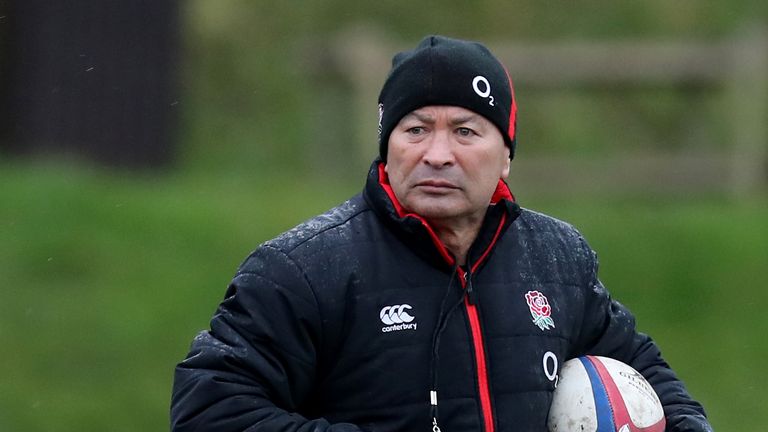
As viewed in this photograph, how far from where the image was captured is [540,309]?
5020 mm

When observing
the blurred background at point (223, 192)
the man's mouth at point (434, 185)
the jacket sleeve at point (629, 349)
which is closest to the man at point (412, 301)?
the man's mouth at point (434, 185)

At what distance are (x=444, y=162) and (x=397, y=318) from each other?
1.47ft

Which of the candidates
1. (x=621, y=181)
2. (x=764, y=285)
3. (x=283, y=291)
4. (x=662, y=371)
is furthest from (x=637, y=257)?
(x=283, y=291)

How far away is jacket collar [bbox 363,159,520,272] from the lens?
488 centimetres

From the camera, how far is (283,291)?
4.73 meters

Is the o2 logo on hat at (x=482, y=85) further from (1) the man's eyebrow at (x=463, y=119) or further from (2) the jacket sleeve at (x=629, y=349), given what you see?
(2) the jacket sleeve at (x=629, y=349)

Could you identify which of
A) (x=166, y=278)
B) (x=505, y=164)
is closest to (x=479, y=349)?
(x=505, y=164)

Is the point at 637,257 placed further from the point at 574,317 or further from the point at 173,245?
the point at 574,317

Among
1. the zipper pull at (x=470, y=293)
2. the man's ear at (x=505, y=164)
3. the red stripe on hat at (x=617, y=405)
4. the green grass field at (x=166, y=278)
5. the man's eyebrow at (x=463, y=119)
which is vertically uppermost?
the man's eyebrow at (x=463, y=119)

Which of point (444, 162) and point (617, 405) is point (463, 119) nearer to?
point (444, 162)

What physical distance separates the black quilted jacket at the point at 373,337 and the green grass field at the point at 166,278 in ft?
16.7

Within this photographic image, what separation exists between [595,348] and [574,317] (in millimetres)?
232

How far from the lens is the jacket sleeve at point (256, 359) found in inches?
184

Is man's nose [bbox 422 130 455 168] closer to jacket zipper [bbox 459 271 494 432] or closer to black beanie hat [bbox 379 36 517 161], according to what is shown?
black beanie hat [bbox 379 36 517 161]
